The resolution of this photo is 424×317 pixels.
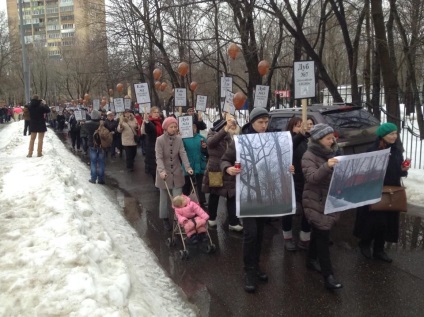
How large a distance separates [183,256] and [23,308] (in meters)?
2.31

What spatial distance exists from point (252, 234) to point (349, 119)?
435cm

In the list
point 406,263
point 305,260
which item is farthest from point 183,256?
point 406,263

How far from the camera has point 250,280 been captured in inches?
177

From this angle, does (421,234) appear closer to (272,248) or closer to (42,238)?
(272,248)

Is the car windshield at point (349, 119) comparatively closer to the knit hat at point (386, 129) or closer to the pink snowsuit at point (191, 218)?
the knit hat at point (386, 129)

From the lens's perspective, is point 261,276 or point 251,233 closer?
point 251,233

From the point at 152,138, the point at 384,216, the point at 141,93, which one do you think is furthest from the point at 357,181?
Answer: the point at 141,93

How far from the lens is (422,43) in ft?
43.9

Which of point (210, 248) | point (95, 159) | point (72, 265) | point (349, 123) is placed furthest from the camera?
point (95, 159)

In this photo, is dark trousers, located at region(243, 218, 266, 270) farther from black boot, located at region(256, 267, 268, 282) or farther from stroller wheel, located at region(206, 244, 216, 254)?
stroller wheel, located at region(206, 244, 216, 254)

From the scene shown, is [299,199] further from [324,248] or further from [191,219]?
[191,219]

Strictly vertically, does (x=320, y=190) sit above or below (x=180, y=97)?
below

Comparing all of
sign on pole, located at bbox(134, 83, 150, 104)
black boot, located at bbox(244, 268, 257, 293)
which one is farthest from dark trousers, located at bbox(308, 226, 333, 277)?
sign on pole, located at bbox(134, 83, 150, 104)

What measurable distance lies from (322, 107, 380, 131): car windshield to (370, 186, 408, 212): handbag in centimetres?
287
